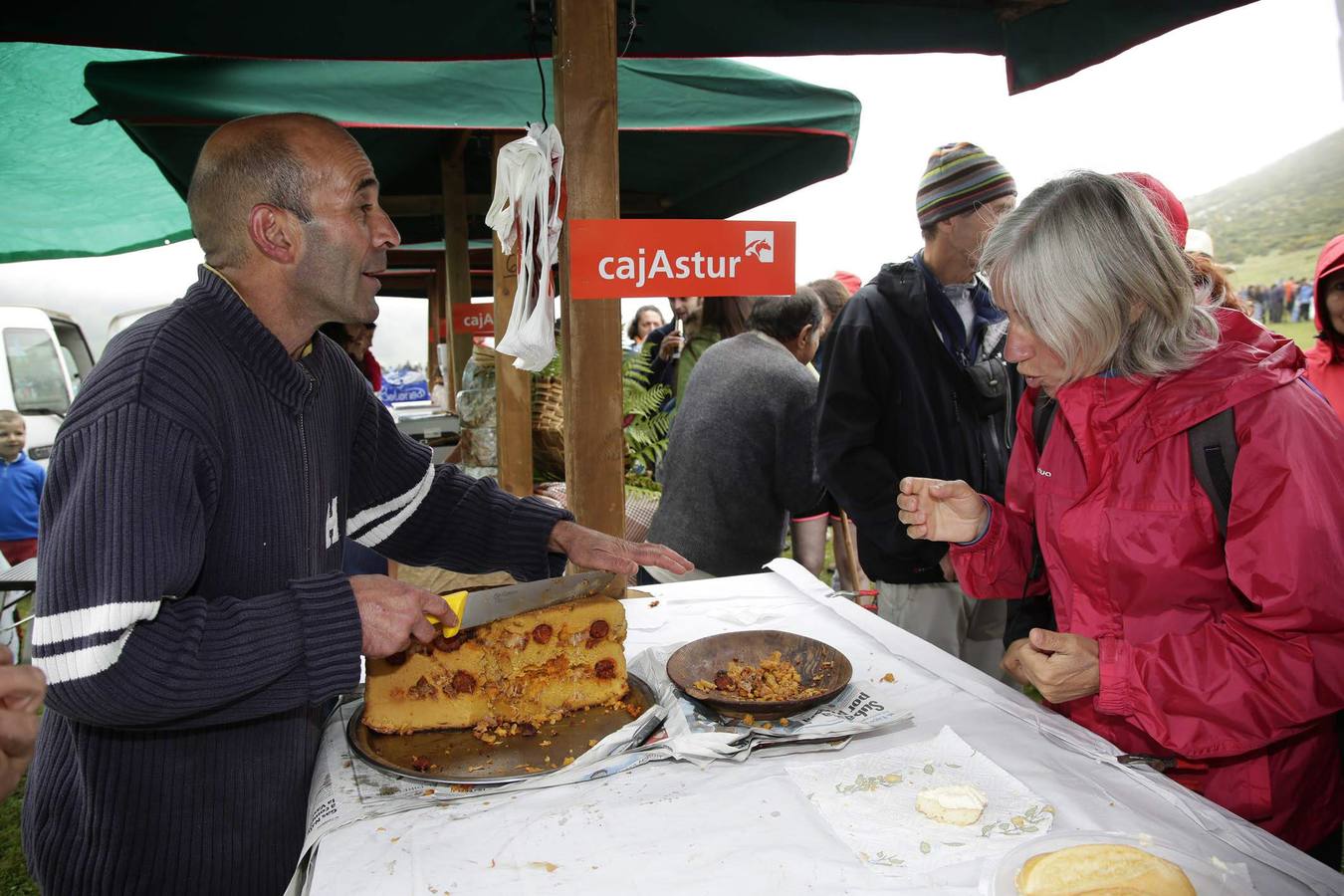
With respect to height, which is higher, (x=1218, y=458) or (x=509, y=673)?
(x=1218, y=458)

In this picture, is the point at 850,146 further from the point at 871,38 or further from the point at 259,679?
the point at 259,679

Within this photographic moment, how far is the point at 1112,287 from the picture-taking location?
159 cm

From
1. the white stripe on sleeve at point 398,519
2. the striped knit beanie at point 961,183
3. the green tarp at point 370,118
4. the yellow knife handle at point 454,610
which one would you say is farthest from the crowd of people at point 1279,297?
the yellow knife handle at point 454,610

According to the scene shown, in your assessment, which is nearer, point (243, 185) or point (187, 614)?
point (187, 614)

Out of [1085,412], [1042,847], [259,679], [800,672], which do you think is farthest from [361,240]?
[1042,847]

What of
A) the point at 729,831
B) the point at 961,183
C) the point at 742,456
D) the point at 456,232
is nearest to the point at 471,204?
the point at 456,232

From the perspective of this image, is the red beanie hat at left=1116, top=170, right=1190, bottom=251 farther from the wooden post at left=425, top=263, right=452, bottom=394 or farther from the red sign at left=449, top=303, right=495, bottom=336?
the wooden post at left=425, top=263, right=452, bottom=394

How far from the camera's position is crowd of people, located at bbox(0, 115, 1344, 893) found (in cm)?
129

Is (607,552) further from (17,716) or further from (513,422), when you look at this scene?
(513,422)

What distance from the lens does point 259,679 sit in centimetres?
132

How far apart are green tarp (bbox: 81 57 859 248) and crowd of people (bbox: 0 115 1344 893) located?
1.85 metres

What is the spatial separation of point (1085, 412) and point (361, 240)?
1513mm

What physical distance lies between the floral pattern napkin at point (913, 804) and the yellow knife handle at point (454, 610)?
67 cm

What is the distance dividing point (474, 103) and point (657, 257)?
1893 mm
